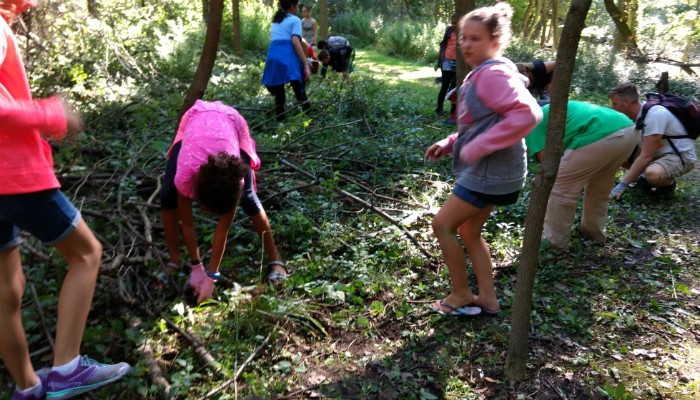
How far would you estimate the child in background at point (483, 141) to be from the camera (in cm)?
232

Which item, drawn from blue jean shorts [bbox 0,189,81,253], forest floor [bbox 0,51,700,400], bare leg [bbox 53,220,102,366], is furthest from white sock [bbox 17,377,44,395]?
blue jean shorts [bbox 0,189,81,253]

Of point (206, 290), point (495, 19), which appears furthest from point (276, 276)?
point (495, 19)

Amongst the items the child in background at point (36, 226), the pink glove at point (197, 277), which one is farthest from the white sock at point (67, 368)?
the pink glove at point (197, 277)

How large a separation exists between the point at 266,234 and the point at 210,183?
31.8 inches

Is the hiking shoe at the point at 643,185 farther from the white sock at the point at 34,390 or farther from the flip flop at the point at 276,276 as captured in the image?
the white sock at the point at 34,390

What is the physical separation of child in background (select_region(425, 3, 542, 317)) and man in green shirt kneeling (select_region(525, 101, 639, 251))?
96cm

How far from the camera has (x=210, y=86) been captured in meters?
7.53

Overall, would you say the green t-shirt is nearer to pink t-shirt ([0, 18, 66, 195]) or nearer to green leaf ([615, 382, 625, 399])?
green leaf ([615, 382, 625, 399])

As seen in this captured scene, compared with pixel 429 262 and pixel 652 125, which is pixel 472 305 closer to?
pixel 429 262

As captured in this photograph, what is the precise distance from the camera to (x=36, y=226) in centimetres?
195

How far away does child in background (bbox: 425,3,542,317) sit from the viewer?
2.32 m

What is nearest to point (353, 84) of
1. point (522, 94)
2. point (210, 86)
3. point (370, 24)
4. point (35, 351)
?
point (210, 86)

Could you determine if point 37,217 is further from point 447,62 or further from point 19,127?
point 447,62

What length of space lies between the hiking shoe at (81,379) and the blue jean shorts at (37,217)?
0.62 meters
